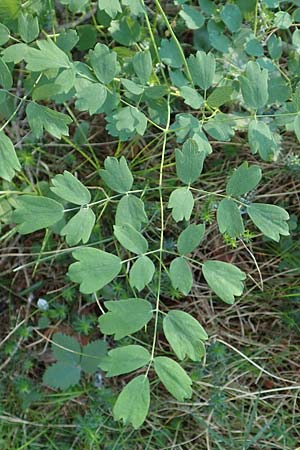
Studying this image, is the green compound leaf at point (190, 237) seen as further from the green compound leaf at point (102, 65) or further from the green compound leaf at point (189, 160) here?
the green compound leaf at point (102, 65)

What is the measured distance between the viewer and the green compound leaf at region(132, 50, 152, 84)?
4.66 ft

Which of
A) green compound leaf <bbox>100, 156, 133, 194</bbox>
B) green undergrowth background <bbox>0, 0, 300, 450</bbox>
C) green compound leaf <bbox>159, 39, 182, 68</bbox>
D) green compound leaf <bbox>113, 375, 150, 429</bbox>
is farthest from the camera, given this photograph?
green undergrowth background <bbox>0, 0, 300, 450</bbox>

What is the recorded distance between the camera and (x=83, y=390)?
1.88 metres

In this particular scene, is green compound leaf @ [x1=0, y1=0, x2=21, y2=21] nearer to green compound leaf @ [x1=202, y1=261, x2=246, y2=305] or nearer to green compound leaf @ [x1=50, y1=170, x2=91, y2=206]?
green compound leaf @ [x1=50, y1=170, x2=91, y2=206]

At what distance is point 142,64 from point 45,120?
0.26 meters

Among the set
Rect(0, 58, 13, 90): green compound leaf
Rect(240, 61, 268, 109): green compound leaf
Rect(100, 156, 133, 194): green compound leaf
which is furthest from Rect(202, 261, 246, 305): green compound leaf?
Rect(0, 58, 13, 90): green compound leaf

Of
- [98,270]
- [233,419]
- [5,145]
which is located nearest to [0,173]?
[5,145]

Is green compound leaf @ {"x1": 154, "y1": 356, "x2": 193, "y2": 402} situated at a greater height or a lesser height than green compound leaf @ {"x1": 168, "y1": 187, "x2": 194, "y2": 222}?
lesser

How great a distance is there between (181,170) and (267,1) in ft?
1.64

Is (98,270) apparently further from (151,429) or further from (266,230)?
(151,429)

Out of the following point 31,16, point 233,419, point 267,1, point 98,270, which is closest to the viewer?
point 98,270

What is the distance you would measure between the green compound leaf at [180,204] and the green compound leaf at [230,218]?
0.07m

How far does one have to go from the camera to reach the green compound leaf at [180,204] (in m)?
1.31

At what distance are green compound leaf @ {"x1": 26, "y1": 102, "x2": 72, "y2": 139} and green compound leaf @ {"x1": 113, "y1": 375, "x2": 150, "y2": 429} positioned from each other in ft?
1.83
